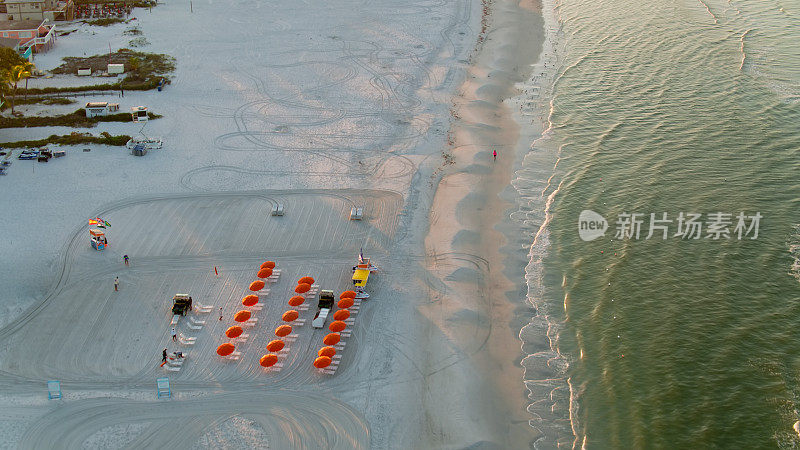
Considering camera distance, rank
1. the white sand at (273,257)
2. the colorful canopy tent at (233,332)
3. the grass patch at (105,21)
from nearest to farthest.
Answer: the white sand at (273,257), the colorful canopy tent at (233,332), the grass patch at (105,21)

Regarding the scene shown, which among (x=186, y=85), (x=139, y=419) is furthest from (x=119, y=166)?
(x=139, y=419)

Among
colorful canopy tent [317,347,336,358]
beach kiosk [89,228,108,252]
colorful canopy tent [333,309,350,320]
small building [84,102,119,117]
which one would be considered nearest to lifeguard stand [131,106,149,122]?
small building [84,102,119,117]

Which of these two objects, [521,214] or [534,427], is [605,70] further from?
[534,427]

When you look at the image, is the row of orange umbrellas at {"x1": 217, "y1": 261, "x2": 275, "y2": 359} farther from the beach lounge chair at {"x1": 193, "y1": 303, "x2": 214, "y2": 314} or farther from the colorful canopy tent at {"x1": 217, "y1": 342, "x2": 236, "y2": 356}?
the beach lounge chair at {"x1": 193, "y1": 303, "x2": 214, "y2": 314}

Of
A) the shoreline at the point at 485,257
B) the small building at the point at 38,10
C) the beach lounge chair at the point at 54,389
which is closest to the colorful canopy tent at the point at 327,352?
the shoreline at the point at 485,257

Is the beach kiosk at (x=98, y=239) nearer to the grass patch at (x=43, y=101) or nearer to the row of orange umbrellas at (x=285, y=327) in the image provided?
the row of orange umbrellas at (x=285, y=327)

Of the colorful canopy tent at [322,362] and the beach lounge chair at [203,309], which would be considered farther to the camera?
the beach lounge chair at [203,309]

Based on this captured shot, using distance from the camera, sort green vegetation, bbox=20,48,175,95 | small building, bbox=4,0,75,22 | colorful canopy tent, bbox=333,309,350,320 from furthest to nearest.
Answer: small building, bbox=4,0,75,22
green vegetation, bbox=20,48,175,95
colorful canopy tent, bbox=333,309,350,320

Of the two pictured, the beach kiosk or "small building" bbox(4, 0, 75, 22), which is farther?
"small building" bbox(4, 0, 75, 22)

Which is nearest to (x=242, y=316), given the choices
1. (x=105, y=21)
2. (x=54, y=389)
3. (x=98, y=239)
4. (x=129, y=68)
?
(x=54, y=389)
